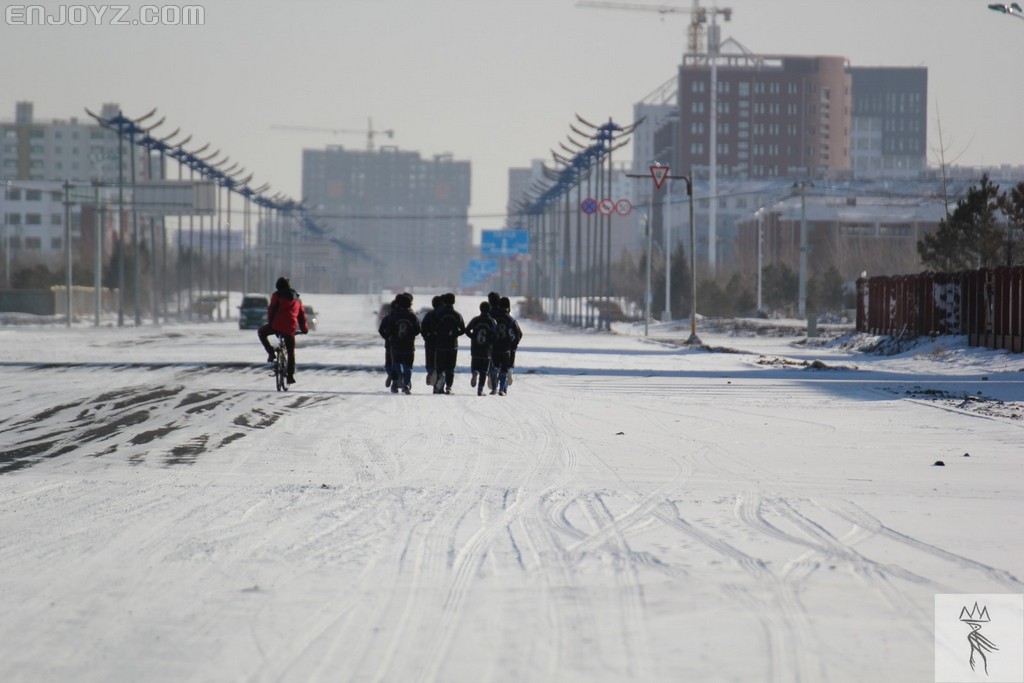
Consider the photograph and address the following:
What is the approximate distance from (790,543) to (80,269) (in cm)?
10124

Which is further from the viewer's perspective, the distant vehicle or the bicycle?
the distant vehicle

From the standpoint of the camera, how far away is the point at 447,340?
73.2 ft

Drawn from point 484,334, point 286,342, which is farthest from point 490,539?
point 286,342

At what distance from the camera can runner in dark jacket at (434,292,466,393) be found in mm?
22172

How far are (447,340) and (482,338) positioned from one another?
554 mm

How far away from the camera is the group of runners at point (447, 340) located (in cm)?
2219

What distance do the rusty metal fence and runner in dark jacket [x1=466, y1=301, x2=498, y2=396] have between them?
58.9 ft

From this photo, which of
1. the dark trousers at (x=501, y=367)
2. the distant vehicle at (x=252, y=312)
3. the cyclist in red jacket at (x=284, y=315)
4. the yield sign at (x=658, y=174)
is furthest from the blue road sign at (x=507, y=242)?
the cyclist in red jacket at (x=284, y=315)

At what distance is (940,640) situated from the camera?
591 cm

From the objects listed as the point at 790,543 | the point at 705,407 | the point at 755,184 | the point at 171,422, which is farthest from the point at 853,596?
the point at 755,184

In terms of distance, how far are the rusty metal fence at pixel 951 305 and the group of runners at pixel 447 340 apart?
17.7 m

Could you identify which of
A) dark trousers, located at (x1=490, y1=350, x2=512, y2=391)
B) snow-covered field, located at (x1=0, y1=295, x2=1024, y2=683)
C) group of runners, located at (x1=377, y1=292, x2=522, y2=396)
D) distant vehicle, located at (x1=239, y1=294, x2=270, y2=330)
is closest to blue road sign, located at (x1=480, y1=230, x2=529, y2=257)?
distant vehicle, located at (x1=239, y1=294, x2=270, y2=330)

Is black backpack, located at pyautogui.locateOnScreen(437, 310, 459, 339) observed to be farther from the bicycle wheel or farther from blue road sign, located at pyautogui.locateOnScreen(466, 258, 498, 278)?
blue road sign, located at pyautogui.locateOnScreen(466, 258, 498, 278)

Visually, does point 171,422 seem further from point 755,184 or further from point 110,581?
point 755,184
